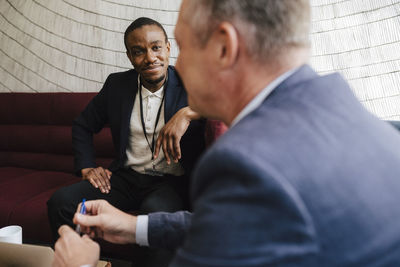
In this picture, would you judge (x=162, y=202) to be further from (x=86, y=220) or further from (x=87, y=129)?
(x=87, y=129)

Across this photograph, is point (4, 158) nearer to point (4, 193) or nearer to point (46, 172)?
point (46, 172)

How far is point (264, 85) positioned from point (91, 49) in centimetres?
226

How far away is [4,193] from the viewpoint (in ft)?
6.51

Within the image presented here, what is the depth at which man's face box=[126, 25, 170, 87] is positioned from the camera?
1801 mm

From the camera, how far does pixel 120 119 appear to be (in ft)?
6.21

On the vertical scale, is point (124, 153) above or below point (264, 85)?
below

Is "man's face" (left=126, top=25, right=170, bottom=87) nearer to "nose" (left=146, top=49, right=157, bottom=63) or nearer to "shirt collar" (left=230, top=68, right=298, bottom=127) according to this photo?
"nose" (left=146, top=49, right=157, bottom=63)

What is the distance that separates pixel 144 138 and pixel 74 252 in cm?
103

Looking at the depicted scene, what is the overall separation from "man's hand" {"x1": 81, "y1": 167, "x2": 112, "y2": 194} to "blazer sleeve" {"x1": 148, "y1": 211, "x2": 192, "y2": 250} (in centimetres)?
84

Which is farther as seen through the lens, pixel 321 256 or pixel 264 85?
pixel 264 85

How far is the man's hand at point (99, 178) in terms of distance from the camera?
173 cm

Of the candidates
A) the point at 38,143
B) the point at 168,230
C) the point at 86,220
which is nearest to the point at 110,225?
the point at 86,220

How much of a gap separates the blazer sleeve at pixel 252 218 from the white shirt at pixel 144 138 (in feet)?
4.32

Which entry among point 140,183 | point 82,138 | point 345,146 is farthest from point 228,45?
point 82,138
